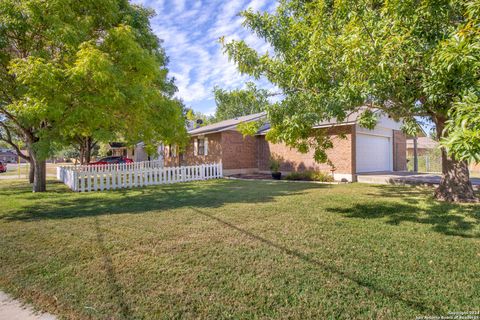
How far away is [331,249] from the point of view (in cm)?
426

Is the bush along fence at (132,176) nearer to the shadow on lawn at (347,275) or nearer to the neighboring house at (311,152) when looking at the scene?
the neighboring house at (311,152)

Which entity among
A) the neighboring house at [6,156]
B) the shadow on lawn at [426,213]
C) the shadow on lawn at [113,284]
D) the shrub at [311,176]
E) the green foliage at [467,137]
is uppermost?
the neighboring house at [6,156]

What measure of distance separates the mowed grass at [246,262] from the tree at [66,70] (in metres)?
3.23

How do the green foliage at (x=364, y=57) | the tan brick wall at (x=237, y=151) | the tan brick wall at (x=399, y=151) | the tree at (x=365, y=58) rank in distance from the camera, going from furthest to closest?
the tan brick wall at (x=237, y=151) < the tan brick wall at (x=399, y=151) < the green foliage at (x=364, y=57) < the tree at (x=365, y=58)

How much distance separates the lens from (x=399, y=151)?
714 inches

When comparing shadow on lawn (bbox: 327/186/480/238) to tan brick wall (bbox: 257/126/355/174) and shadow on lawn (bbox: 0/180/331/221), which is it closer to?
shadow on lawn (bbox: 0/180/331/221)

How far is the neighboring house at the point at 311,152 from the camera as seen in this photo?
45.1ft

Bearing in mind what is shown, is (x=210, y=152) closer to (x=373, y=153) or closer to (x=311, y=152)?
(x=311, y=152)

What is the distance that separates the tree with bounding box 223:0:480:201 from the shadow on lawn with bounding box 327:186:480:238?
120cm

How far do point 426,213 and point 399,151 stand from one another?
1334 centimetres

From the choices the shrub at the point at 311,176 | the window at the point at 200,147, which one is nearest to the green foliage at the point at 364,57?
the shrub at the point at 311,176

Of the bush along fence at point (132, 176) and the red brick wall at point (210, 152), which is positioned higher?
the red brick wall at point (210, 152)

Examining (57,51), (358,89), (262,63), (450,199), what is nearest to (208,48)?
(57,51)

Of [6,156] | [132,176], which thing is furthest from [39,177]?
[6,156]
